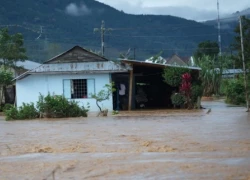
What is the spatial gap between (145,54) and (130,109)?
74326 millimetres

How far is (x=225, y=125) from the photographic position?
18.7 metres

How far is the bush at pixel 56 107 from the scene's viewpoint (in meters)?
25.5

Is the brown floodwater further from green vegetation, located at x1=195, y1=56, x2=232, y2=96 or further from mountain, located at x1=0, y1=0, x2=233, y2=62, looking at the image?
mountain, located at x1=0, y1=0, x2=233, y2=62

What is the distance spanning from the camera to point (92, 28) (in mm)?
116375

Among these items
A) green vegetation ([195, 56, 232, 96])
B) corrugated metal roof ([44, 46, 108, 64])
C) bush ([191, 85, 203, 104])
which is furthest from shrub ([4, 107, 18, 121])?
green vegetation ([195, 56, 232, 96])

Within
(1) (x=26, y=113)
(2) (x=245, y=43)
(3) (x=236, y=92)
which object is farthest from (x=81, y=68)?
(3) (x=236, y=92)

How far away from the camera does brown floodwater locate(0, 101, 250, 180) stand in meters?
8.85

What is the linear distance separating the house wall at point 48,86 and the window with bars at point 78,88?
22 centimetres

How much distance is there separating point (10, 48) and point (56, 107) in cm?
2512

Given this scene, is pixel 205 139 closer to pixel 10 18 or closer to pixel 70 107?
pixel 70 107

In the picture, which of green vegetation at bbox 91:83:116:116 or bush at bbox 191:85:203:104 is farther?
bush at bbox 191:85:203:104

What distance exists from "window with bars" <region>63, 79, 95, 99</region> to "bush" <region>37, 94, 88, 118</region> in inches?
229

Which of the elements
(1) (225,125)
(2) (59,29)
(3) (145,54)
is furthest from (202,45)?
(1) (225,125)

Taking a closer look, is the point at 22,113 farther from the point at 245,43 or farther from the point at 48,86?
the point at 245,43
